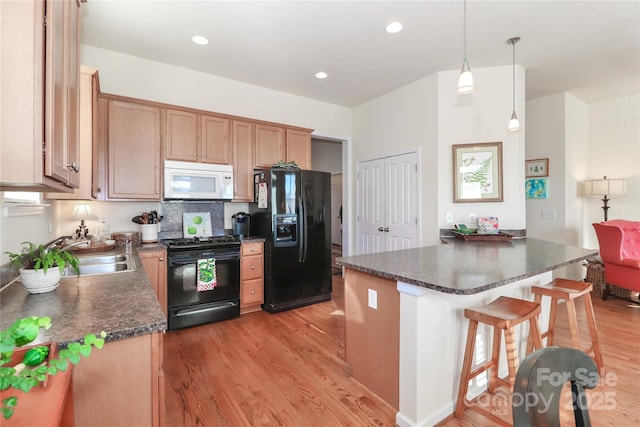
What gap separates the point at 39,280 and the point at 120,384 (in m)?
0.72

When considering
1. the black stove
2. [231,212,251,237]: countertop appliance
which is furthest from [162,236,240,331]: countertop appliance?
[231,212,251,237]: countertop appliance

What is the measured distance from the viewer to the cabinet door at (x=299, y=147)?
4074 millimetres

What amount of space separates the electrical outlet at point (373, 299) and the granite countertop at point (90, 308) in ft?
4.09

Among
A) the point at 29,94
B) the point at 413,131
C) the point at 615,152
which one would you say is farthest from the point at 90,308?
the point at 615,152

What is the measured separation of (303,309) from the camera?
3.67 m

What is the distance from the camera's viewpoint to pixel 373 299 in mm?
1947

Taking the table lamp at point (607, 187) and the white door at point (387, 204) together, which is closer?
the white door at point (387, 204)

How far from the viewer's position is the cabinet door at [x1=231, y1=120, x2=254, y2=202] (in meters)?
3.65

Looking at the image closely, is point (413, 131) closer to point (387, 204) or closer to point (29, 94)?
point (387, 204)

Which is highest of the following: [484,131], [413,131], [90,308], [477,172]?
[413,131]

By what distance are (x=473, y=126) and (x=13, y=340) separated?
4112mm

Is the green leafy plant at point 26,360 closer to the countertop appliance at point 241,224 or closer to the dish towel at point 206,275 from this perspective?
the dish towel at point 206,275

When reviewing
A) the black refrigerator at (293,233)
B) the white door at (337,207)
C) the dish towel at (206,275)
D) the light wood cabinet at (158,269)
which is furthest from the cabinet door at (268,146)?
the white door at (337,207)

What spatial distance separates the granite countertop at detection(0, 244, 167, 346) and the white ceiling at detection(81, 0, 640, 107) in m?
2.24
